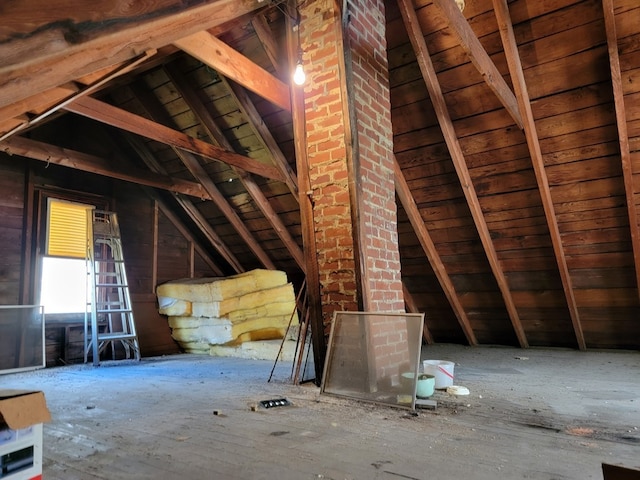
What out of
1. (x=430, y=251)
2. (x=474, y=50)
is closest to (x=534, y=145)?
(x=474, y=50)

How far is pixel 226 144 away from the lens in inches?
191

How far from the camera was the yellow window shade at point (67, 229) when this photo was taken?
16.4 feet

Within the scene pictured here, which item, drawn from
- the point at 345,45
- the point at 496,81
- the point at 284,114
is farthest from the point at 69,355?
the point at 496,81

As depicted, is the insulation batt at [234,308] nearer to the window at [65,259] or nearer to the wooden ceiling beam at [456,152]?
the window at [65,259]

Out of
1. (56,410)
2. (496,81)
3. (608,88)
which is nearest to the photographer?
(56,410)

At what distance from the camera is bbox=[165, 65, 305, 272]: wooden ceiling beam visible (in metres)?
4.49

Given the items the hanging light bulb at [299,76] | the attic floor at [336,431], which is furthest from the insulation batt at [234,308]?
the hanging light bulb at [299,76]

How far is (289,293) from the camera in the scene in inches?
222

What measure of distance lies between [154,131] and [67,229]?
219 cm

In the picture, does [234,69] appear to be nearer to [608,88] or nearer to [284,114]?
[284,114]

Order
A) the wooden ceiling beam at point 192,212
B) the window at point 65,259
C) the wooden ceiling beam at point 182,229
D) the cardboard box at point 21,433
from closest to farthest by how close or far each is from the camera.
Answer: the cardboard box at point 21,433 < the window at point 65,259 < the wooden ceiling beam at point 192,212 < the wooden ceiling beam at point 182,229

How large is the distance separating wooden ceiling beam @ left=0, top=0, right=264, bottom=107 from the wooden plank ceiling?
1.46ft

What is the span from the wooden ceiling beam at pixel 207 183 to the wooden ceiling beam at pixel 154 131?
0.86 m

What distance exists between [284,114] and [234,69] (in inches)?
54.5
